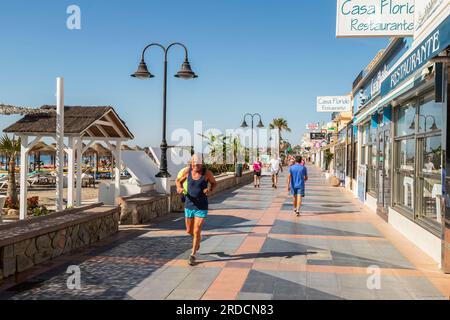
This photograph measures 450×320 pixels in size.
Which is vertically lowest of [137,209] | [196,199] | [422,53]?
[137,209]

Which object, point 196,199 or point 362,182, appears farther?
point 362,182

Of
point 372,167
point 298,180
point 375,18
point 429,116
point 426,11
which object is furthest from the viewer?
point 372,167

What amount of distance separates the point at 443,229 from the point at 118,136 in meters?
8.76

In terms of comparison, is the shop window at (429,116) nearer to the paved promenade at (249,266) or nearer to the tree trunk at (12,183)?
the paved promenade at (249,266)

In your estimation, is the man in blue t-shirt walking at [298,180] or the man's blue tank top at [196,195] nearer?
the man's blue tank top at [196,195]

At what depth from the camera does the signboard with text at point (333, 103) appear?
20047 millimetres

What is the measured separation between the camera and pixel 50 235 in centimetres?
671

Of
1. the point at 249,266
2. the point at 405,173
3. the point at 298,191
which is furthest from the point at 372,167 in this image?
the point at 249,266

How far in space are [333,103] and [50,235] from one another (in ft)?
51.9

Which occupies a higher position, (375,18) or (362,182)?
(375,18)

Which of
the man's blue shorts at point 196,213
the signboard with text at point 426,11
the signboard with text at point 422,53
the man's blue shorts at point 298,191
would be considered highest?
the signboard with text at point 426,11

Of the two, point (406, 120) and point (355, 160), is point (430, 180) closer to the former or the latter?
point (406, 120)

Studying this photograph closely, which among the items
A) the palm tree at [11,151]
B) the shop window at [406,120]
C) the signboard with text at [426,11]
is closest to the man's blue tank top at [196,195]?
the signboard with text at [426,11]

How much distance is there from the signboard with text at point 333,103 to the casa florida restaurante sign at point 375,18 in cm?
1138
